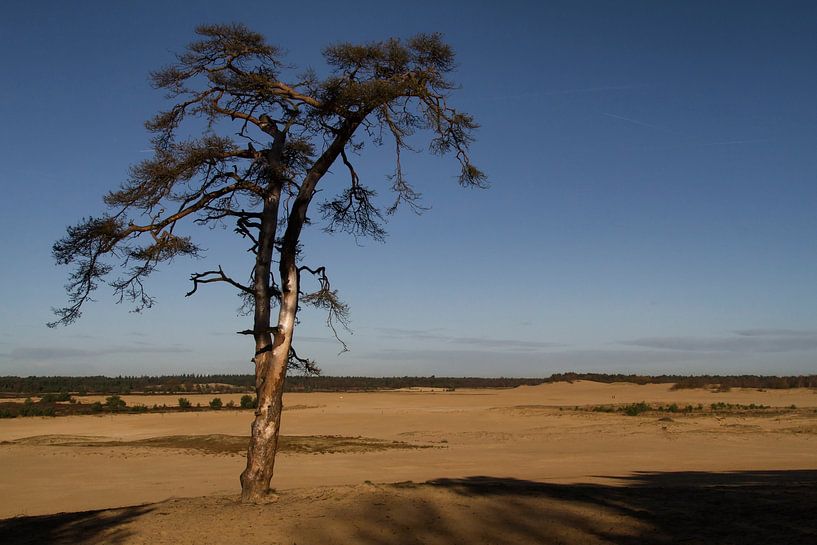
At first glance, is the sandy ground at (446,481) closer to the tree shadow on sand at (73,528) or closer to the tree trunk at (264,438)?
the tree shadow on sand at (73,528)

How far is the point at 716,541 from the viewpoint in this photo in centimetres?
764

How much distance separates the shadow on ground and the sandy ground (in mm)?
33

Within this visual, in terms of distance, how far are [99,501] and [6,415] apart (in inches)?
1351

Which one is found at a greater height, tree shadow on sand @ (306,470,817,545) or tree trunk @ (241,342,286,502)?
tree trunk @ (241,342,286,502)

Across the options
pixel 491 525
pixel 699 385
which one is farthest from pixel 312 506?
pixel 699 385

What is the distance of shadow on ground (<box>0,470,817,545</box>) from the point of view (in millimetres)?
8125

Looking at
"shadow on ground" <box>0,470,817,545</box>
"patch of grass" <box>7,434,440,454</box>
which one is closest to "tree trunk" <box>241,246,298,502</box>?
"shadow on ground" <box>0,470,817,545</box>

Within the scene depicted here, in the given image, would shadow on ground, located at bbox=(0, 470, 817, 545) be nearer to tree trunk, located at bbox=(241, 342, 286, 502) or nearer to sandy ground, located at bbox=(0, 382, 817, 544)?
sandy ground, located at bbox=(0, 382, 817, 544)

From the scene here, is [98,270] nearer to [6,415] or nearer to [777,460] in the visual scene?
[777,460]

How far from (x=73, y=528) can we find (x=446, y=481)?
693 cm

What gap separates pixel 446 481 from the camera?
14.0 metres

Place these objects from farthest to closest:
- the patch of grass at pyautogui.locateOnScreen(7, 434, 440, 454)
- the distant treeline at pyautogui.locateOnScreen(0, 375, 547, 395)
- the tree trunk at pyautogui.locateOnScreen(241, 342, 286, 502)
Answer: the distant treeline at pyautogui.locateOnScreen(0, 375, 547, 395)
the patch of grass at pyautogui.locateOnScreen(7, 434, 440, 454)
the tree trunk at pyautogui.locateOnScreen(241, 342, 286, 502)

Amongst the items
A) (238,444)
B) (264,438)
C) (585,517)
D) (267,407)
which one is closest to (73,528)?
(264,438)

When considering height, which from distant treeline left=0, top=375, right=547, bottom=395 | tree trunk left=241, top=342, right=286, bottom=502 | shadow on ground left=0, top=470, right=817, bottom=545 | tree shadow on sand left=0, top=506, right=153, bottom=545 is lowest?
distant treeline left=0, top=375, right=547, bottom=395
